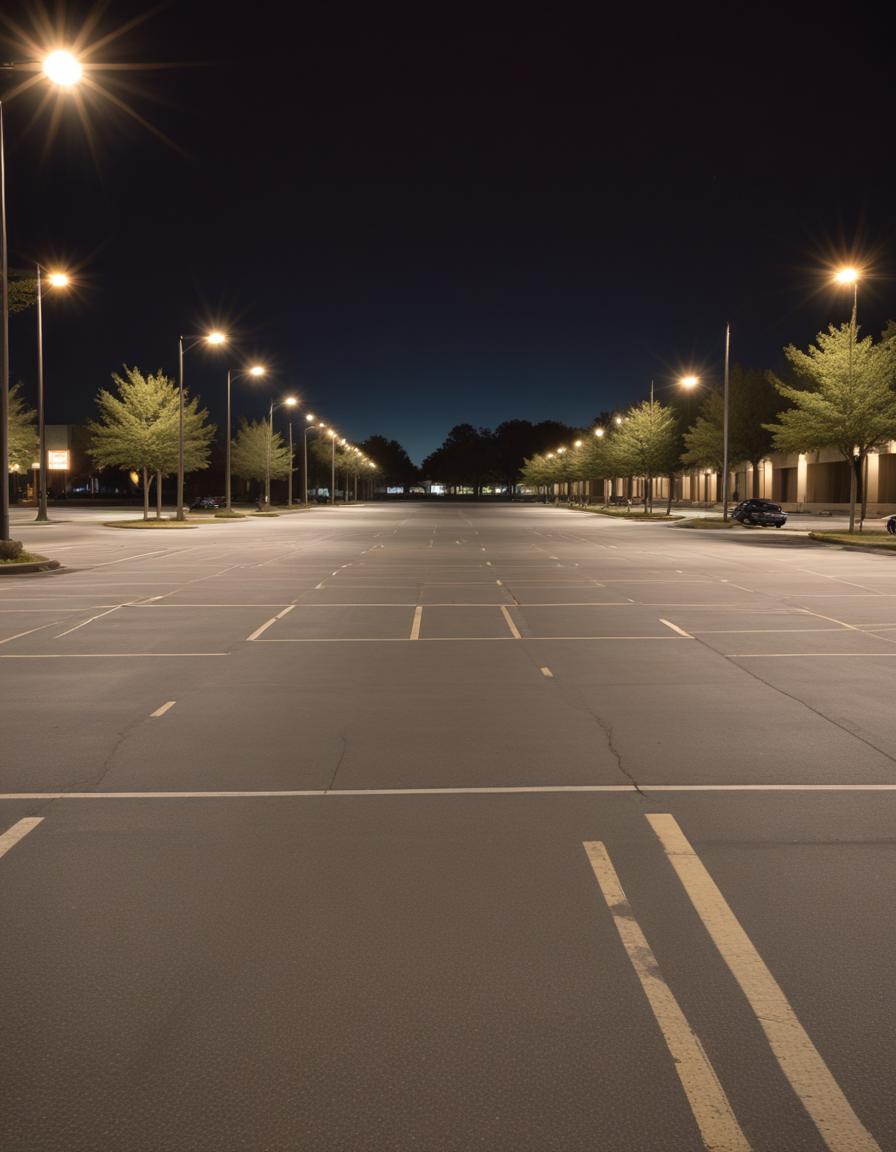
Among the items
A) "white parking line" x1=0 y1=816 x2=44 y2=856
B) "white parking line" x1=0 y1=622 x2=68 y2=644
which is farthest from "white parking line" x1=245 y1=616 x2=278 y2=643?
"white parking line" x1=0 y1=816 x2=44 y2=856

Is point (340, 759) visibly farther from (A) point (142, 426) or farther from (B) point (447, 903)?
(A) point (142, 426)

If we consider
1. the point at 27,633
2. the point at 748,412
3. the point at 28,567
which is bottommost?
the point at 27,633

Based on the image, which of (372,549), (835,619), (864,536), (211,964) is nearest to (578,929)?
(211,964)

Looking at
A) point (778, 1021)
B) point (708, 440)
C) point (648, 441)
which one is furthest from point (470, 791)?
point (708, 440)

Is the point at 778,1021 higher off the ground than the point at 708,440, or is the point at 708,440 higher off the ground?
the point at 708,440

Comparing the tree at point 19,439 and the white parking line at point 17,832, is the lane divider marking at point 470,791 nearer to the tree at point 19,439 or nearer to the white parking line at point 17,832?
the white parking line at point 17,832

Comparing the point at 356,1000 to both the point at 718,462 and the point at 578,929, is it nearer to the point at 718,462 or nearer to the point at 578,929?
the point at 578,929

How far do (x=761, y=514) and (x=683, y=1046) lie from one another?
57.4 m

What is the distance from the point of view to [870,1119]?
11.6 ft

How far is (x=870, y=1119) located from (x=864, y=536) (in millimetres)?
41649

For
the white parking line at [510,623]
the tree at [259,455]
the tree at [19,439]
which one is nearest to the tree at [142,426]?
the tree at [19,439]

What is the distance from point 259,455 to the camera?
3935 inches

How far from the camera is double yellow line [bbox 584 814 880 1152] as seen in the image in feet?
11.4

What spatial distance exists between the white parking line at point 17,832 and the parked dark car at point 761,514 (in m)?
54.9
